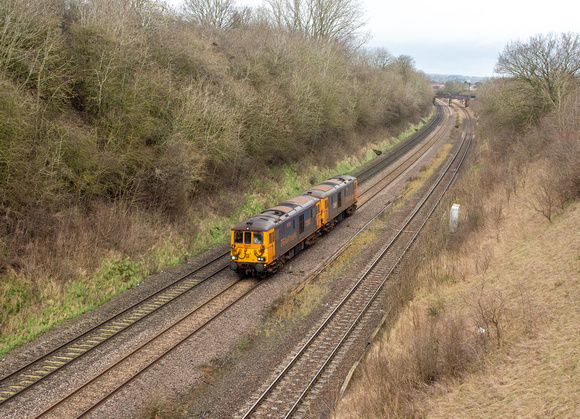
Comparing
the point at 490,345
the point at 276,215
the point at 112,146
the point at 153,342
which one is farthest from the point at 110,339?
the point at 490,345

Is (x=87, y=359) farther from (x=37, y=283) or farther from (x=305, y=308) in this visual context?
(x=305, y=308)

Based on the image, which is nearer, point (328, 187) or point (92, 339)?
point (92, 339)

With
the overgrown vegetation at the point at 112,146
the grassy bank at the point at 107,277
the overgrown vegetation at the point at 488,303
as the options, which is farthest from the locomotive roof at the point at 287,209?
the overgrown vegetation at the point at 488,303

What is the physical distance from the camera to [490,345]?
1097 centimetres

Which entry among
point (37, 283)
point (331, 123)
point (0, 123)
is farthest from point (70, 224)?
point (331, 123)

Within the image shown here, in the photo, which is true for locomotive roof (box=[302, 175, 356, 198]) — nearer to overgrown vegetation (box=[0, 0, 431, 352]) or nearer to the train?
the train

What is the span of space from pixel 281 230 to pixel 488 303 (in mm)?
8528

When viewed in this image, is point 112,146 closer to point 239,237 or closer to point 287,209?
point 239,237

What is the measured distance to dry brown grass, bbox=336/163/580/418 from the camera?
8945mm

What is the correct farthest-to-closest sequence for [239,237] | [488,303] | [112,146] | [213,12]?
1. [213,12]
2. [112,146]
3. [239,237]
4. [488,303]

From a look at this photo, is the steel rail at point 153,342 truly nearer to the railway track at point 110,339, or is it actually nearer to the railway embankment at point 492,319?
the railway track at point 110,339

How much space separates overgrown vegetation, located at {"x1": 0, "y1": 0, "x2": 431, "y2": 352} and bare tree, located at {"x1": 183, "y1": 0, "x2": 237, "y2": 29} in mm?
11663

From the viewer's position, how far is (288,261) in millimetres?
20812

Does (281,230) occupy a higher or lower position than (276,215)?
lower
